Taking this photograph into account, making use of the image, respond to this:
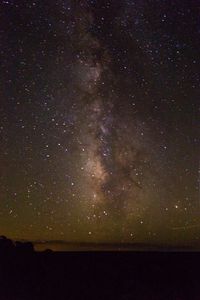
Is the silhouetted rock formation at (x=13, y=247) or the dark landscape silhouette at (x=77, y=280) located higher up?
the silhouetted rock formation at (x=13, y=247)

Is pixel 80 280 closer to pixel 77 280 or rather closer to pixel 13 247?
pixel 77 280

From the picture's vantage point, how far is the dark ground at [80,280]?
16281 millimetres

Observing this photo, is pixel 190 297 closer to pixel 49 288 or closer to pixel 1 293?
pixel 49 288

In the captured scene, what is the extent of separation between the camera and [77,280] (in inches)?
715

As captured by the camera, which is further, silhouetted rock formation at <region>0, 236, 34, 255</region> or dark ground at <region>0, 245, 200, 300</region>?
silhouetted rock formation at <region>0, 236, 34, 255</region>

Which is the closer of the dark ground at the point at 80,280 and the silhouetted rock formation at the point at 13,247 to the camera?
the dark ground at the point at 80,280

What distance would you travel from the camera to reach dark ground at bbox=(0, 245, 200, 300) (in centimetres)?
1628

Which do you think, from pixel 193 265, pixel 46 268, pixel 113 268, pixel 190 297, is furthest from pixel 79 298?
pixel 193 265

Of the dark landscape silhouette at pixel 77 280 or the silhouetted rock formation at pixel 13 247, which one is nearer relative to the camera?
the dark landscape silhouette at pixel 77 280

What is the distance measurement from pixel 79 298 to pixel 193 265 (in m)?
9.15

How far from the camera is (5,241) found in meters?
18.7

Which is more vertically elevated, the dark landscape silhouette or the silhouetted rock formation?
the silhouetted rock formation

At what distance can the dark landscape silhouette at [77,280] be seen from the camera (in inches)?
642

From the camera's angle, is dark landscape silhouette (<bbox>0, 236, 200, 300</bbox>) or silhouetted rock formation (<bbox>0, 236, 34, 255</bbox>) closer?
dark landscape silhouette (<bbox>0, 236, 200, 300</bbox>)
